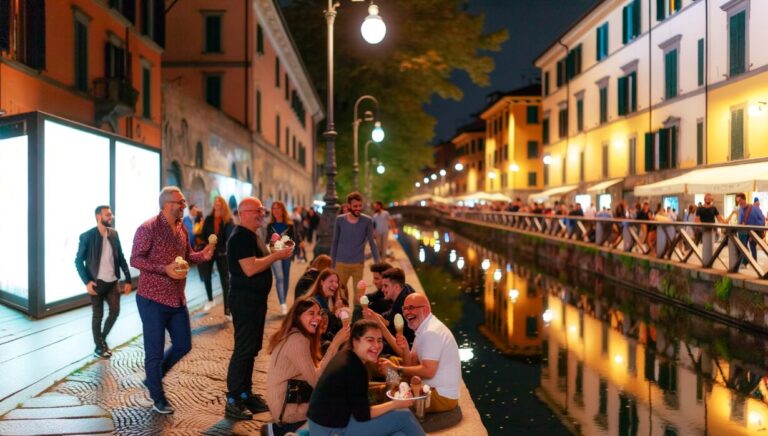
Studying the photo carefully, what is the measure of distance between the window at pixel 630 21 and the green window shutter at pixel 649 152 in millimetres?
5116

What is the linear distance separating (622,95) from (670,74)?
17.9 ft

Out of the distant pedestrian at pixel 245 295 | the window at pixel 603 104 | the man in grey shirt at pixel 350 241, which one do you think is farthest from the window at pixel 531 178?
the distant pedestrian at pixel 245 295

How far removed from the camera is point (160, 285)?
18.3ft

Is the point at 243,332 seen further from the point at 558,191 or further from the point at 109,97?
the point at 558,191

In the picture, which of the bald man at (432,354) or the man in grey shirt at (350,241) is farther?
the man in grey shirt at (350,241)

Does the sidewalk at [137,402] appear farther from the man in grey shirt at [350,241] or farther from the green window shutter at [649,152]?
the green window shutter at [649,152]

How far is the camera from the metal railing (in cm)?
1143

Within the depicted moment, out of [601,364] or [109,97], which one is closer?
[601,364]

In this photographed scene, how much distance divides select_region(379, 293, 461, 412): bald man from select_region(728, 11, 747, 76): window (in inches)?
872

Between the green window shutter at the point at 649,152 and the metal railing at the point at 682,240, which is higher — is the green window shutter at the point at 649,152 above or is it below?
above

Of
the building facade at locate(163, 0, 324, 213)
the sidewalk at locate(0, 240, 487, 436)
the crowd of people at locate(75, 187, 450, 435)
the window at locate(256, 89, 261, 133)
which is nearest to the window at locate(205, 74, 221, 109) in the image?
the building facade at locate(163, 0, 324, 213)

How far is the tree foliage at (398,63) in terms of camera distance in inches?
1430

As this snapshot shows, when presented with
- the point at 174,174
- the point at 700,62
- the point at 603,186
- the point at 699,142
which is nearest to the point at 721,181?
the point at 699,142

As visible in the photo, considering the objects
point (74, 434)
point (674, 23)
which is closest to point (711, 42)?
point (674, 23)
